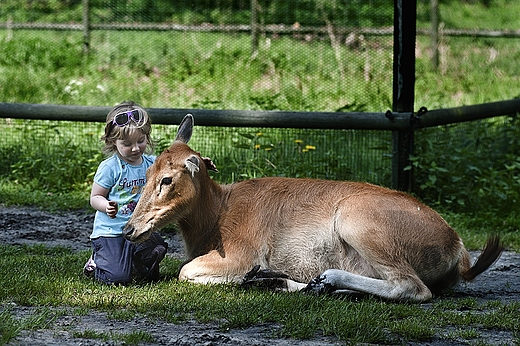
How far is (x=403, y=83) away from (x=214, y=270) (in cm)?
349

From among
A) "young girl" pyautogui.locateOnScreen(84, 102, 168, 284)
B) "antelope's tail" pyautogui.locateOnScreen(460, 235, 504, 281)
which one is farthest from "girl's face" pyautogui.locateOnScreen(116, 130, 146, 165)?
"antelope's tail" pyautogui.locateOnScreen(460, 235, 504, 281)

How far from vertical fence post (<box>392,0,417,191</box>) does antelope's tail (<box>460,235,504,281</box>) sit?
2.64m

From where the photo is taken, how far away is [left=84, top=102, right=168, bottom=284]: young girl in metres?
Result: 5.29

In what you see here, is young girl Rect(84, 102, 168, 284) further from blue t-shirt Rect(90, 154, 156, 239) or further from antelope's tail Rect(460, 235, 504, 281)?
antelope's tail Rect(460, 235, 504, 281)

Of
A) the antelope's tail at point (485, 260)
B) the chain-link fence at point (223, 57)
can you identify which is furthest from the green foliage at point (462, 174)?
the antelope's tail at point (485, 260)

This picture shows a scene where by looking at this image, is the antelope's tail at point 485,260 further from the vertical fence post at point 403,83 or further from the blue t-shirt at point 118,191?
the vertical fence post at point 403,83

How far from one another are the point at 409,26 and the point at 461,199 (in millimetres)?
1739

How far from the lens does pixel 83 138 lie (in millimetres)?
9008

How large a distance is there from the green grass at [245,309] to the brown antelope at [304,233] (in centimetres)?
15

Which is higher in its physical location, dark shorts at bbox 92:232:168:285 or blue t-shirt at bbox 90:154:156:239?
blue t-shirt at bbox 90:154:156:239

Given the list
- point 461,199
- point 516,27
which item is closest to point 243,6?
point 516,27

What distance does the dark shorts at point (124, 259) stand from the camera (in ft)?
17.3

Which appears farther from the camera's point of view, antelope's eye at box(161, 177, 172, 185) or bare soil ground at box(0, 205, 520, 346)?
antelope's eye at box(161, 177, 172, 185)

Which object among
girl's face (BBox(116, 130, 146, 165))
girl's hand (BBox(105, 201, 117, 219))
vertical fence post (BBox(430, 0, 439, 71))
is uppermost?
vertical fence post (BBox(430, 0, 439, 71))
